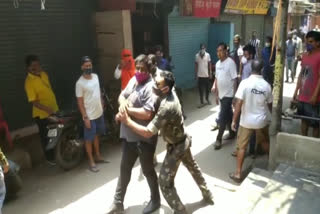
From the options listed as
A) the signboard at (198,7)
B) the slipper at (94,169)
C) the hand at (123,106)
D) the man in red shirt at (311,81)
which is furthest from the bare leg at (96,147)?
the signboard at (198,7)

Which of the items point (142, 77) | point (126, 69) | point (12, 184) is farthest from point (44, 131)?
point (142, 77)

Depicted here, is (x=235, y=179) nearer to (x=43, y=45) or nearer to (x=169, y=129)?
(x=169, y=129)

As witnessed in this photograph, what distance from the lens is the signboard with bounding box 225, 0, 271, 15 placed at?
1182 cm

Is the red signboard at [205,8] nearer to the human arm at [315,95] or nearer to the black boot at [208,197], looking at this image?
the human arm at [315,95]

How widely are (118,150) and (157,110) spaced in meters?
2.76

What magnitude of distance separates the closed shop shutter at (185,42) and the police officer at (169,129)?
6.72 metres

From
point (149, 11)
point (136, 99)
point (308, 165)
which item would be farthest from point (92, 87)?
point (149, 11)

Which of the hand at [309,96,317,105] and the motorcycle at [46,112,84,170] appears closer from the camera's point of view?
the hand at [309,96,317,105]

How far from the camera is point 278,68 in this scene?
163 inches

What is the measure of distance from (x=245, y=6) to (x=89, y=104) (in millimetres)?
10371

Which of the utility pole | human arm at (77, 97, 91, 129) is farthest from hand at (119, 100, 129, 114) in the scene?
the utility pole

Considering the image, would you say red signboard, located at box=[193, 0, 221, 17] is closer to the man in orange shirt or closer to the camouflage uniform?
the man in orange shirt

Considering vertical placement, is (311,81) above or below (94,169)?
above

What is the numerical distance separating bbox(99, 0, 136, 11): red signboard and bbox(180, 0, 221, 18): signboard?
2.68 meters
